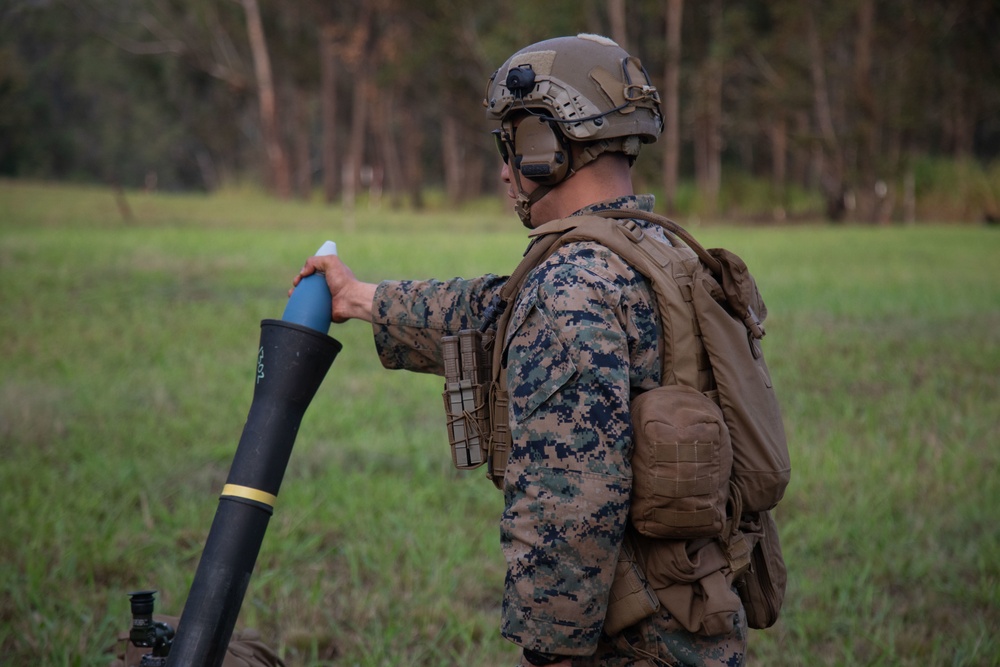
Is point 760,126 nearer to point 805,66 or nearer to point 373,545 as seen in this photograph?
point 805,66

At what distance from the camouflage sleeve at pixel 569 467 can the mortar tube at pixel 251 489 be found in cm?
56

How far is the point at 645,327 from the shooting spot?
202 centimetres

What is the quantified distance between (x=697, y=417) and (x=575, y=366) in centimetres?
23

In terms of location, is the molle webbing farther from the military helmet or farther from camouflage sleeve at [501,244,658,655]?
the military helmet

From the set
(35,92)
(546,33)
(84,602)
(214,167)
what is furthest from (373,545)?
(214,167)

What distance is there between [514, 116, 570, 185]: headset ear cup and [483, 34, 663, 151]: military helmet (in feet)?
0.07

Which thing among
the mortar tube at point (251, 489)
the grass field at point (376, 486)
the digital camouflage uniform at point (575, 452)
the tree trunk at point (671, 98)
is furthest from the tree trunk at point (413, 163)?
the digital camouflage uniform at point (575, 452)

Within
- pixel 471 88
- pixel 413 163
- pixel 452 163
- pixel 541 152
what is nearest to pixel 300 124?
pixel 452 163

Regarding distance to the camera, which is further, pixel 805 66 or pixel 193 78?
pixel 193 78

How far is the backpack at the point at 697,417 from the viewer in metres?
1.92

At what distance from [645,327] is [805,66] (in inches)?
1075

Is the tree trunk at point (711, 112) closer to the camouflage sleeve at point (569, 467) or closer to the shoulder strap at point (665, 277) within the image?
the shoulder strap at point (665, 277)

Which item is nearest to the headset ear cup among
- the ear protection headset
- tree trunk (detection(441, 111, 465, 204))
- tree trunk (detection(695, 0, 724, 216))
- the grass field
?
the ear protection headset

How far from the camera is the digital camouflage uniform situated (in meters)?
1.90
